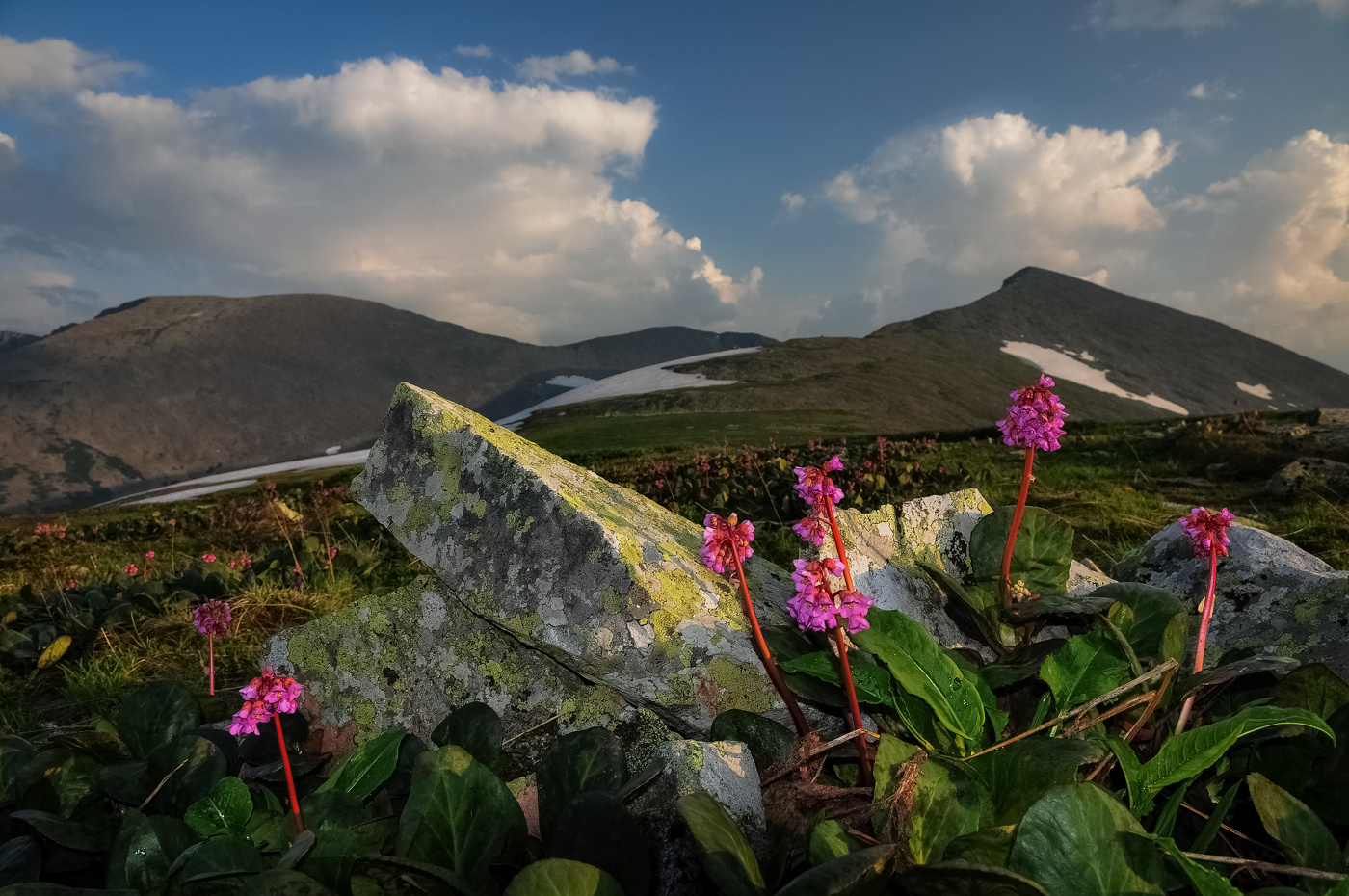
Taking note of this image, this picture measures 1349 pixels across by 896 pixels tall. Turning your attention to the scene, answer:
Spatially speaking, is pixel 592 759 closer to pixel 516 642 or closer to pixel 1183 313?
pixel 516 642

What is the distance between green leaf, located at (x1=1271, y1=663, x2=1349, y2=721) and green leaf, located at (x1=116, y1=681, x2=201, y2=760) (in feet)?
14.4

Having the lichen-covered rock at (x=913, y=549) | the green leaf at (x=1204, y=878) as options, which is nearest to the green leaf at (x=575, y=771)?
the lichen-covered rock at (x=913, y=549)

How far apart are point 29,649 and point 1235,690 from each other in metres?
8.83

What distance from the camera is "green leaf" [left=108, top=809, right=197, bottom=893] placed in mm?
2129

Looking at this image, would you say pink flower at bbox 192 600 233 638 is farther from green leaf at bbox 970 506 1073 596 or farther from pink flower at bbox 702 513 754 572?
green leaf at bbox 970 506 1073 596

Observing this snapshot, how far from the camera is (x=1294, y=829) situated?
→ 185 centimetres

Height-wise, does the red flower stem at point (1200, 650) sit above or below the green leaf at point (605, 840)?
above

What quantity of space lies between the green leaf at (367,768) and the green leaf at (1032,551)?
277cm

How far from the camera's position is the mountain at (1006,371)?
100250 mm

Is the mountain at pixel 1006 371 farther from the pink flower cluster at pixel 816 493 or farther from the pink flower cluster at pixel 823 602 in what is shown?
the pink flower cluster at pixel 823 602

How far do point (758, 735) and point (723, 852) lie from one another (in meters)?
0.80

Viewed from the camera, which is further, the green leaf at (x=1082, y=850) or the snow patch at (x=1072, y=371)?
the snow patch at (x=1072, y=371)

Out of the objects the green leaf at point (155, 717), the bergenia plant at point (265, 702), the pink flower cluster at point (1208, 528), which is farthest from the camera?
the green leaf at point (155, 717)

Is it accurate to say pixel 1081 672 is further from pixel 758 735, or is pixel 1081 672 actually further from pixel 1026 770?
pixel 758 735
